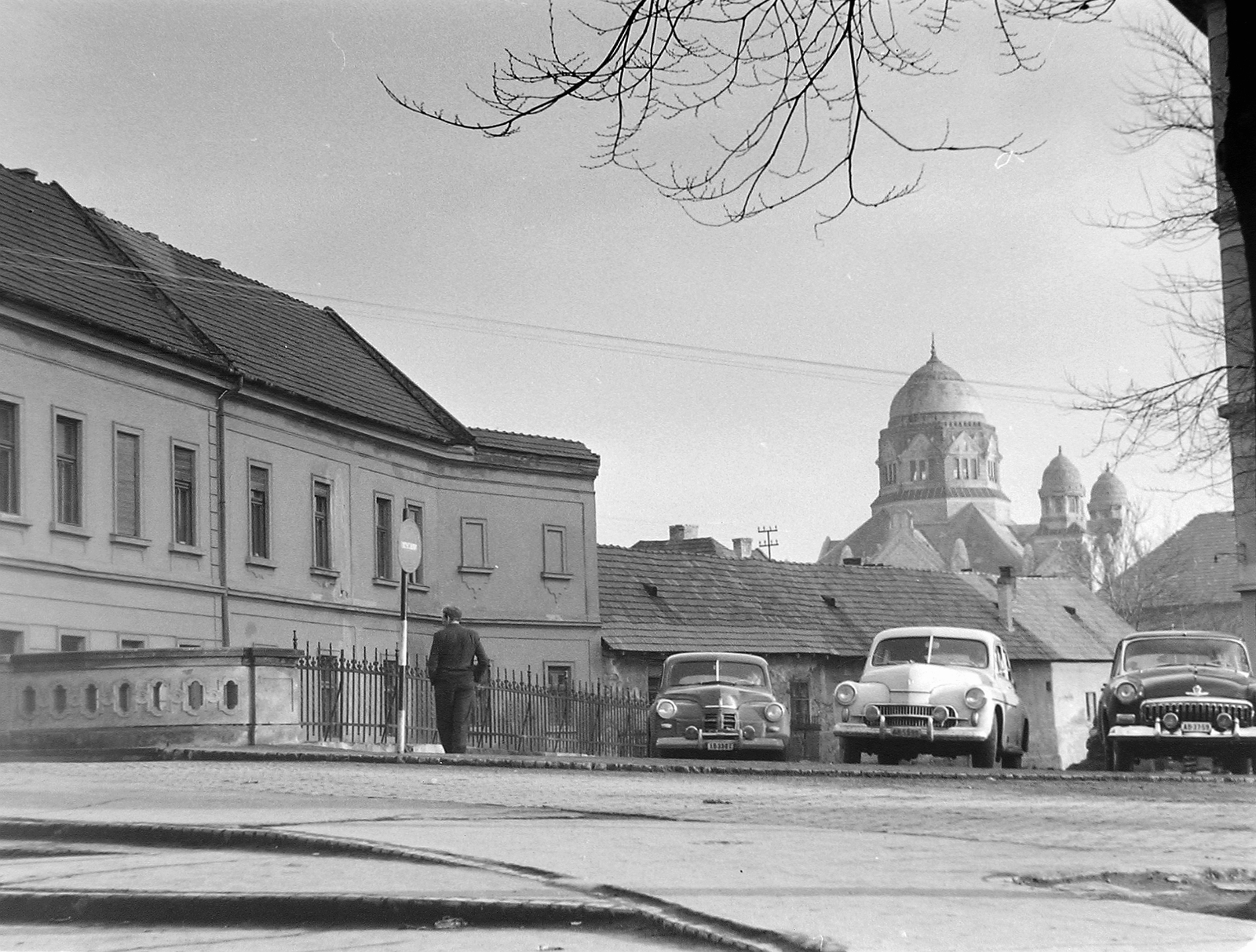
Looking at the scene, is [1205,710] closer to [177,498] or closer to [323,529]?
[177,498]

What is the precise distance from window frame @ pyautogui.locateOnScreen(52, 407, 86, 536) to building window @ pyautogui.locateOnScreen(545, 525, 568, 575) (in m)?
17.0

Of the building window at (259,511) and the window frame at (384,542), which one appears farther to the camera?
the window frame at (384,542)

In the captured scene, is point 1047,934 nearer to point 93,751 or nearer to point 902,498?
point 93,751

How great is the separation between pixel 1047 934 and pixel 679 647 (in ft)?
143

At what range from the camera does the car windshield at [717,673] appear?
2680 centimetres

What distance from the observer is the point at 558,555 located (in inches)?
1731

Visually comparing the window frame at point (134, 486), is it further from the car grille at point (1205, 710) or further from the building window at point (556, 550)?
the car grille at point (1205, 710)

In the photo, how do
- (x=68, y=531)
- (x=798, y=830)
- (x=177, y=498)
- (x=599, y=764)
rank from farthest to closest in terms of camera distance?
(x=177, y=498), (x=68, y=531), (x=599, y=764), (x=798, y=830)

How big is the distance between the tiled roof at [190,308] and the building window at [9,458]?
172 cm

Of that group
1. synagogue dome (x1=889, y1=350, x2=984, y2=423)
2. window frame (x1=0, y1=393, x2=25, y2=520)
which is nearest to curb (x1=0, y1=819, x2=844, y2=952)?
window frame (x1=0, y1=393, x2=25, y2=520)

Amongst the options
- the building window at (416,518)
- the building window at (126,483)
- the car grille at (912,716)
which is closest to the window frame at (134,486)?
the building window at (126,483)

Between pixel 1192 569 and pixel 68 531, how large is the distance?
7681cm

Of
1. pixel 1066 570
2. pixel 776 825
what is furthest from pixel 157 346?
pixel 1066 570

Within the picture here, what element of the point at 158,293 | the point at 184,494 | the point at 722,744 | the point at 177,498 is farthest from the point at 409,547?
the point at 158,293
